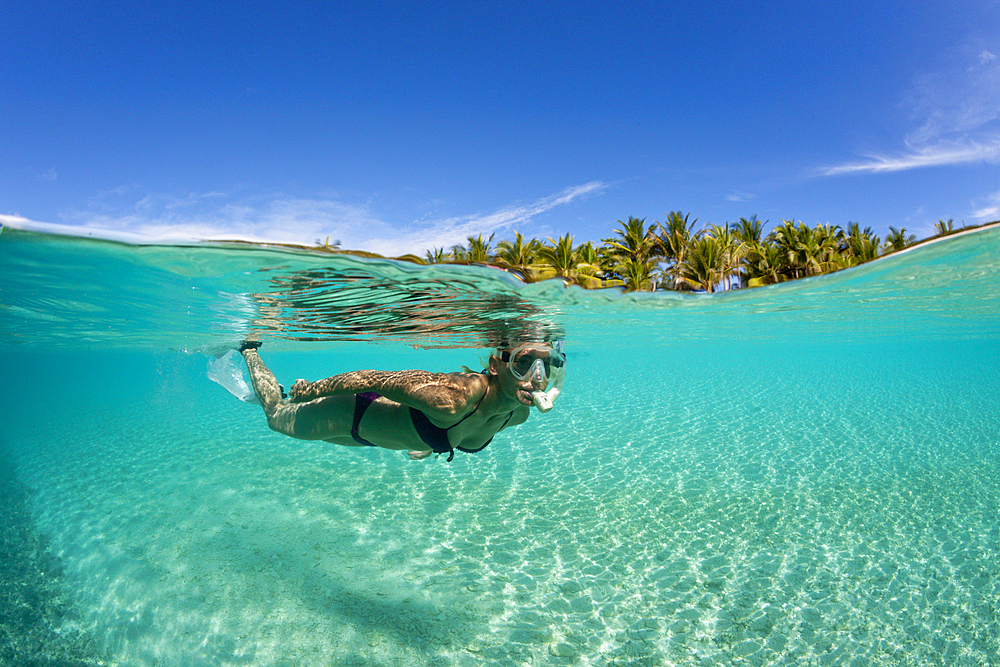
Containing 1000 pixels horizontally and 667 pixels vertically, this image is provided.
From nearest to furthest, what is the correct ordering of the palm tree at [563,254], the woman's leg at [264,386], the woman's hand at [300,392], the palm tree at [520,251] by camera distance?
1. the woman's hand at [300,392]
2. the woman's leg at [264,386]
3. the palm tree at [563,254]
4. the palm tree at [520,251]

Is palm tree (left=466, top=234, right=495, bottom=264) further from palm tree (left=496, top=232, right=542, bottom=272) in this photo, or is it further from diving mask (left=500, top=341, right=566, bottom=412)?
diving mask (left=500, top=341, right=566, bottom=412)

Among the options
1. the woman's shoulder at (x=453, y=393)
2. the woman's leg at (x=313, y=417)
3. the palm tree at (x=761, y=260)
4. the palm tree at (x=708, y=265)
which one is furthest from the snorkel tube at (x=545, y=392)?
the palm tree at (x=761, y=260)

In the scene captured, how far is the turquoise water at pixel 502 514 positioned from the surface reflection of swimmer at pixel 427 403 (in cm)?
237

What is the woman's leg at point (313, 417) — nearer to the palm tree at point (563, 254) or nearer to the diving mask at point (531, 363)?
the diving mask at point (531, 363)

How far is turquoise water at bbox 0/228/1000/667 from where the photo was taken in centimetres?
531

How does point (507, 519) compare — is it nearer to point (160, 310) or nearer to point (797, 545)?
point (797, 545)

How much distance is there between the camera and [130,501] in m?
9.34

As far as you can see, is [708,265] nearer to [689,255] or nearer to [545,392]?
[689,255]

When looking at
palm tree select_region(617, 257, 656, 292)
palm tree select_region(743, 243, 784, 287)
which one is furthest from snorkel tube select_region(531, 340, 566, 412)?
palm tree select_region(743, 243, 784, 287)

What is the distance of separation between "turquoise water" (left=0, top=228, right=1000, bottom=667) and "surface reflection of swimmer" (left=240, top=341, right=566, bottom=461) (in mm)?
2370

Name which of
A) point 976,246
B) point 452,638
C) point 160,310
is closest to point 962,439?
point 976,246

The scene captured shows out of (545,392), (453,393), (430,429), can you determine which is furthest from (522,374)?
(430,429)

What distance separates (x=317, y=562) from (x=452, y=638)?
267 cm

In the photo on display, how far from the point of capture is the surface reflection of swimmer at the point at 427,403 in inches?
165
